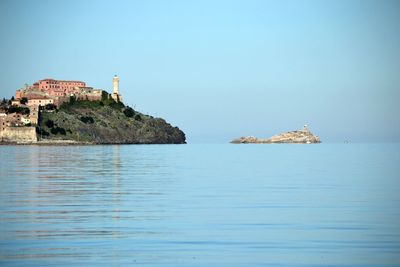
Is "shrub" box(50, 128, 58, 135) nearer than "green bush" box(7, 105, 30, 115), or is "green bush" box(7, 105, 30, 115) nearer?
"shrub" box(50, 128, 58, 135)

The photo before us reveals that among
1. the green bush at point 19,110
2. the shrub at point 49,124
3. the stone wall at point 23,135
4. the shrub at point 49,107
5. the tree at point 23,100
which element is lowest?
the stone wall at point 23,135

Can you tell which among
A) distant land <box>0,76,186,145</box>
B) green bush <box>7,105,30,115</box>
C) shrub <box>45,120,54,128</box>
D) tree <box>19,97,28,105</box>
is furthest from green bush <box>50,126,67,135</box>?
tree <box>19,97,28,105</box>

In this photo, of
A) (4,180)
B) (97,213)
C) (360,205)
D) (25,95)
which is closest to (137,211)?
(97,213)

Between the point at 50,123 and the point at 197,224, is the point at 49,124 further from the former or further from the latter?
the point at 197,224

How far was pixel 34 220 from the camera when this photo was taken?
23.3 meters

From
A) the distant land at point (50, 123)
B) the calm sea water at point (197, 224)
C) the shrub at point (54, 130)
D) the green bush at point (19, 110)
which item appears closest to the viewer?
the calm sea water at point (197, 224)

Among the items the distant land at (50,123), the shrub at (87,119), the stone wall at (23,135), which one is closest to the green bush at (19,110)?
the distant land at (50,123)

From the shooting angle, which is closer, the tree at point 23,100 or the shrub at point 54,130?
the shrub at point 54,130

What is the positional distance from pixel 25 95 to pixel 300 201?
177m

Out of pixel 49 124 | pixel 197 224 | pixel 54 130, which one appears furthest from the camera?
pixel 49 124

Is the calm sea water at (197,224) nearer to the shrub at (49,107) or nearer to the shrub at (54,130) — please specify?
the shrub at (54,130)

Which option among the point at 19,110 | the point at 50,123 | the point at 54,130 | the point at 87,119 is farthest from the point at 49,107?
the point at 54,130

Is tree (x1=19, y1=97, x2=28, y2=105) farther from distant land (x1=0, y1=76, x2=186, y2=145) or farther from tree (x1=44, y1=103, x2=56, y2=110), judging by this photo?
tree (x1=44, y1=103, x2=56, y2=110)

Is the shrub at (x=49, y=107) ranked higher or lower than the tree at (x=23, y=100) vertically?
lower
